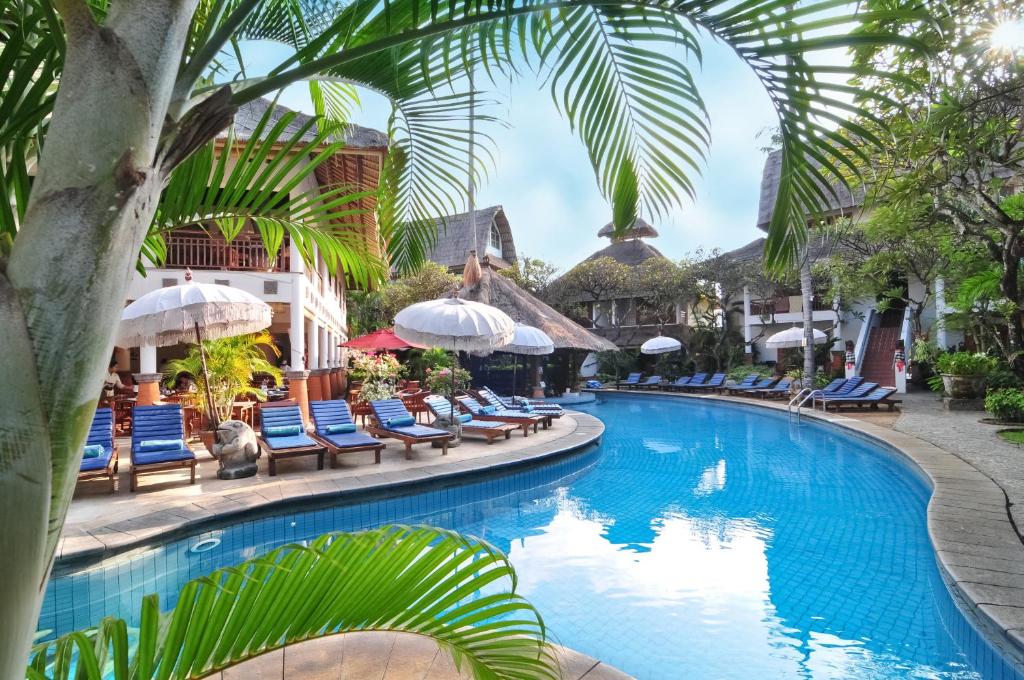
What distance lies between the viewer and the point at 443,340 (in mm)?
10555

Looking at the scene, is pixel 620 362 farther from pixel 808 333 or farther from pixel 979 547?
pixel 979 547

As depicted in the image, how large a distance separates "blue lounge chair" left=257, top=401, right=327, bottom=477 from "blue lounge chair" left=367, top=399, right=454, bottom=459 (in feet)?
4.28

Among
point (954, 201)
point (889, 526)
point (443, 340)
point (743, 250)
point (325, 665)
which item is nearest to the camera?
point (325, 665)

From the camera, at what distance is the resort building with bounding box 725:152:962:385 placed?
69.7 ft

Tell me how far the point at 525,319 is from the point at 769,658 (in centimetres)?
1734

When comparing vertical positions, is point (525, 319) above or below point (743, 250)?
below

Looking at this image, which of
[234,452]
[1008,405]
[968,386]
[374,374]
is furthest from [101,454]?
[968,386]

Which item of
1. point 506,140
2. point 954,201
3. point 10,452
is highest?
point 954,201

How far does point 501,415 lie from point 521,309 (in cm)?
963

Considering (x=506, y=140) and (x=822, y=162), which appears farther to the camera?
(x=506, y=140)

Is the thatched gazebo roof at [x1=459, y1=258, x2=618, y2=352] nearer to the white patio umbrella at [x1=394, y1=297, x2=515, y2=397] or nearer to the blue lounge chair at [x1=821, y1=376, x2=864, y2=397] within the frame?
the blue lounge chair at [x1=821, y1=376, x2=864, y2=397]

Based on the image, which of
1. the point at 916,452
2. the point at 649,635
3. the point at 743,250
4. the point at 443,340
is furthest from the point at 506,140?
the point at 743,250

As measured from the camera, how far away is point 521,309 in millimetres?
21062

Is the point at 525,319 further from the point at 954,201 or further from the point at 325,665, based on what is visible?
the point at 325,665
